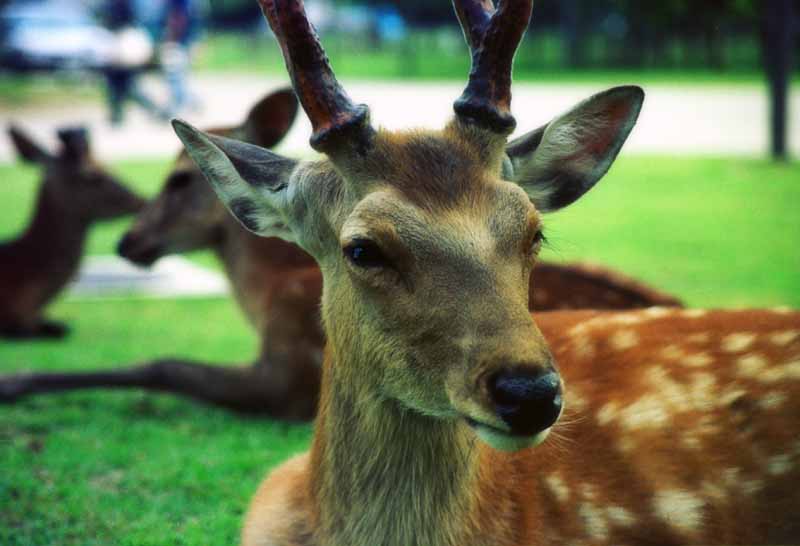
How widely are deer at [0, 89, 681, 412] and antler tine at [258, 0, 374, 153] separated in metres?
2.80

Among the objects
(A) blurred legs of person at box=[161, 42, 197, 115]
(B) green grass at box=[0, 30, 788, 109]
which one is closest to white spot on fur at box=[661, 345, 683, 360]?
(A) blurred legs of person at box=[161, 42, 197, 115]

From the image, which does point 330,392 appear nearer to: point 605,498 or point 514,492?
point 514,492

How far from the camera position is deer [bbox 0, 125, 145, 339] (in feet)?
30.2

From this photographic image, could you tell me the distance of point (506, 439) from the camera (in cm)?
309

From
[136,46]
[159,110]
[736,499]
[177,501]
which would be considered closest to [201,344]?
[177,501]

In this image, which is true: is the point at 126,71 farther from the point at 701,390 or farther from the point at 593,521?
the point at 593,521

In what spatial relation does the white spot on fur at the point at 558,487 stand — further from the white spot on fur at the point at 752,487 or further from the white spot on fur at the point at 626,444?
the white spot on fur at the point at 752,487

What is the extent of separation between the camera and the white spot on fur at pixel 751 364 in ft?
13.5

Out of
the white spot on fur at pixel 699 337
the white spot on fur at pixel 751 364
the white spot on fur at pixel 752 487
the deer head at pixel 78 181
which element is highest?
the white spot on fur at pixel 699 337

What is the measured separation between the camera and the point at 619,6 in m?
36.3

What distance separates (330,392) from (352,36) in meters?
54.1

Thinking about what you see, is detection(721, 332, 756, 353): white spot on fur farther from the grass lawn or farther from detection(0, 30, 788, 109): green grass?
detection(0, 30, 788, 109): green grass

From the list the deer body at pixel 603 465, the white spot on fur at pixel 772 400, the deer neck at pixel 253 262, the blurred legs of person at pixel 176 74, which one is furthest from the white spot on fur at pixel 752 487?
the blurred legs of person at pixel 176 74

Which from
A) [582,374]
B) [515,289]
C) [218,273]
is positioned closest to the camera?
[515,289]
